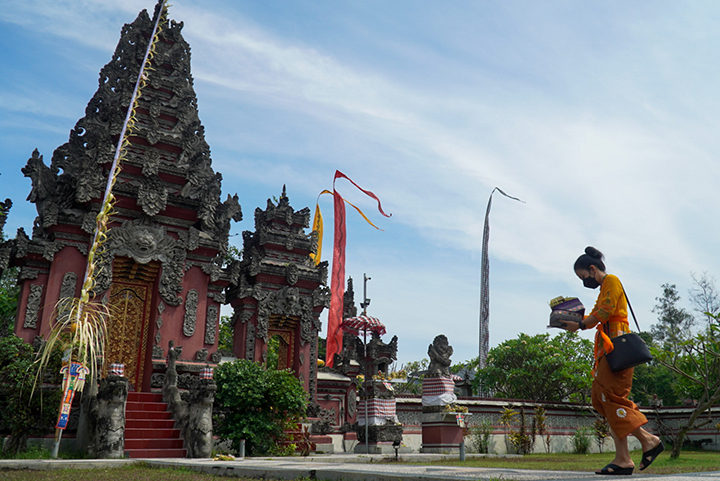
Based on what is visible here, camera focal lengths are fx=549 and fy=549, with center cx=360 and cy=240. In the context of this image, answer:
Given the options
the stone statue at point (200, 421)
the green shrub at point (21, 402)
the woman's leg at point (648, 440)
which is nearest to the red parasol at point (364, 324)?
the stone statue at point (200, 421)

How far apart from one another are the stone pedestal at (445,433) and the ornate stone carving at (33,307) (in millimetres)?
10570

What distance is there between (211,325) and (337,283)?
10808 mm

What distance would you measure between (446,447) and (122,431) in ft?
25.2

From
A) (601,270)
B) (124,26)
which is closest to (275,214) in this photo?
(124,26)

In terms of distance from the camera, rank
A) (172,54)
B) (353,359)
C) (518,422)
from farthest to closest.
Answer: (353,359)
(518,422)
(172,54)

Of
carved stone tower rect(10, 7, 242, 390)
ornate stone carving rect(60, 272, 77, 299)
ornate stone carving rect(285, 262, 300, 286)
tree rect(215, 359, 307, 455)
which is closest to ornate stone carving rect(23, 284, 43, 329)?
carved stone tower rect(10, 7, 242, 390)

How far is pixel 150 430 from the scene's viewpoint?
11867mm

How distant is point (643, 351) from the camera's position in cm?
509

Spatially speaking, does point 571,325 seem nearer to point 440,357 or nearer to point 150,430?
point 440,357

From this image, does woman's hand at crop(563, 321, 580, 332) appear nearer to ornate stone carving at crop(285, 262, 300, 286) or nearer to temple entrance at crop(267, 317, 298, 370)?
ornate stone carving at crop(285, 262, 300, 286)

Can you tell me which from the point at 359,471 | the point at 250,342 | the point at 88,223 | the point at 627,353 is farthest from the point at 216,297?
the point at 627,353

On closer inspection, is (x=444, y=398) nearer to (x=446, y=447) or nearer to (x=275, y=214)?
(x=446, y=447)

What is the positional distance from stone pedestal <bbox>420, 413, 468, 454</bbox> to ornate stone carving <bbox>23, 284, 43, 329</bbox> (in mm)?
10570

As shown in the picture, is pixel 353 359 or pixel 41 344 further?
pixel 353 359
